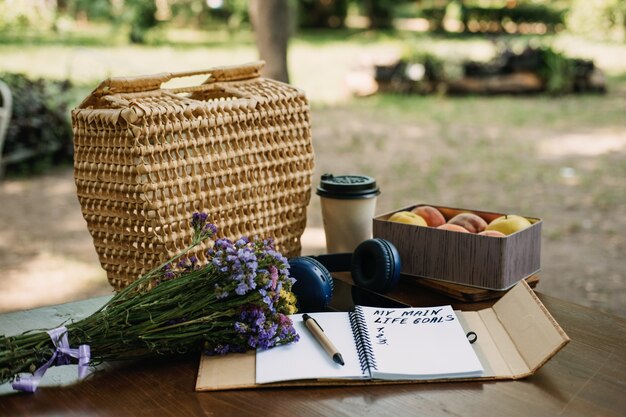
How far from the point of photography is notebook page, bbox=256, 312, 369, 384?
4.23 ft

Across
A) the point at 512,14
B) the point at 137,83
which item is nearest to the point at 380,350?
the point at 137,83

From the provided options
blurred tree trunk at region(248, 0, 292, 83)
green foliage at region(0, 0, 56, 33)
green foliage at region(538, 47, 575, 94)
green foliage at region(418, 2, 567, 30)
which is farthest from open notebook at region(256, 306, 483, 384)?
green foliage at region(418, 2, 567, 30)

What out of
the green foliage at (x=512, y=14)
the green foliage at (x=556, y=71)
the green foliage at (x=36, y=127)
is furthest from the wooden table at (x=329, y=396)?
the green foliage at (x=512, y=14)

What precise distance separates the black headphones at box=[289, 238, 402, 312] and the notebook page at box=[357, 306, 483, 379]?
0.32ft

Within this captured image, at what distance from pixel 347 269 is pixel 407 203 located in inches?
161

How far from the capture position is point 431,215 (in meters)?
1.90

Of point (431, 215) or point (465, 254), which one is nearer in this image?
point (465, 254)

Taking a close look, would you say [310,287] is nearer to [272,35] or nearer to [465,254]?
[465,254]

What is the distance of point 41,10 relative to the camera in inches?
608

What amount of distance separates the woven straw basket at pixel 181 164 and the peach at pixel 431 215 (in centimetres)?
30

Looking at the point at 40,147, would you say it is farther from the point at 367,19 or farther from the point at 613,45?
the point at 367,19

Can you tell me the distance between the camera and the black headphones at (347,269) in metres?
1.58

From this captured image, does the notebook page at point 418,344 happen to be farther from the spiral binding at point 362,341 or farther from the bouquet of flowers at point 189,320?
the bouquet of flowers at point 189,320

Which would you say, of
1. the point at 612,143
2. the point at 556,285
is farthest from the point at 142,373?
the point at 612,143
